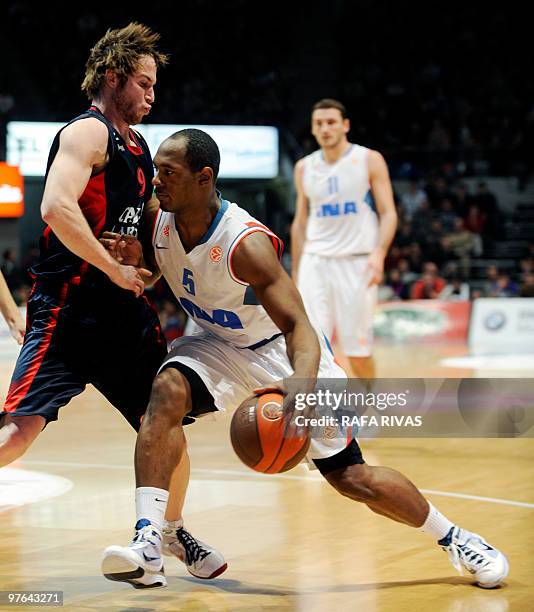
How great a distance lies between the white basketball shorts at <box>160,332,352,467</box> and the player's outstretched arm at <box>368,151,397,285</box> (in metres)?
3.40

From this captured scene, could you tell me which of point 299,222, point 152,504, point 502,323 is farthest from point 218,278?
point 502,323

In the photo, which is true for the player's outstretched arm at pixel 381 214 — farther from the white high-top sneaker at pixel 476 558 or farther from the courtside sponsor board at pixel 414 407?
the white high-top sneaker at pixel 476 558

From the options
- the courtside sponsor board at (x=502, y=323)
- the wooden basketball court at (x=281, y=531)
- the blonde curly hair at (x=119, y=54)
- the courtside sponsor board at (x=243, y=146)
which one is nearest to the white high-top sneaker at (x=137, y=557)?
the wooden basketball court at (x=281, y=531)

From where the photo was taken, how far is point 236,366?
3941 millimetres

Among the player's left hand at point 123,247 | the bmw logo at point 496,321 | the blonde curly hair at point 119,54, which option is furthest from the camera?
the bmw logo at point 496,321

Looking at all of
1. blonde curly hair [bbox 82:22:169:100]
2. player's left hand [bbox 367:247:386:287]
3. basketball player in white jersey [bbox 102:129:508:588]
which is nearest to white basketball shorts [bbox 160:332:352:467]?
basketball player in white jersey [bbox 102:129:508:588]

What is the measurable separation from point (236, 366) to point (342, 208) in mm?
4050

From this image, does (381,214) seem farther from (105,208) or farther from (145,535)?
(145,535)

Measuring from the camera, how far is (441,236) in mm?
18094

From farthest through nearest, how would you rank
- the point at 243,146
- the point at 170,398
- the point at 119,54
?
the point at 243,146 → the point at 119,54 → the point at 170,398

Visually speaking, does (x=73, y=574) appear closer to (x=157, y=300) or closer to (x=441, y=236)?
(x=157, y=300)

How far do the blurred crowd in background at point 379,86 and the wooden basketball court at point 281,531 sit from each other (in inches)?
413

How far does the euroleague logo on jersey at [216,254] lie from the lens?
382cm

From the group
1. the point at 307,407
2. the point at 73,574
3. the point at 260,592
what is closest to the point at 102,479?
the point at 73,574
